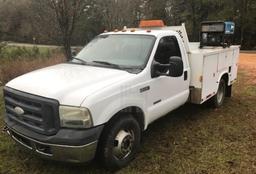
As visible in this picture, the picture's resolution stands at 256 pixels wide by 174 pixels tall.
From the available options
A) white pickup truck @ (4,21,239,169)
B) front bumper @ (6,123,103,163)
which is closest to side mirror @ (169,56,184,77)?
white pickup truck @ (4,21,239,169)

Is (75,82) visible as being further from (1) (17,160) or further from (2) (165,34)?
(2) (165,34)

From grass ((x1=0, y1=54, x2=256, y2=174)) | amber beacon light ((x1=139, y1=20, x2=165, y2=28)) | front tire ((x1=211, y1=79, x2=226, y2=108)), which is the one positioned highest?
amber beacon light ((x1=139, y1=20, x2=165, y2=28))

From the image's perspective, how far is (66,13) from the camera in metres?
8.77

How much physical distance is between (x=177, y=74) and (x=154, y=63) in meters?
0.42

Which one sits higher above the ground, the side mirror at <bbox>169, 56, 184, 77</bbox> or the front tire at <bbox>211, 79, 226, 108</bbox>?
the side mirror at <bbox>169, 56, 184, 77</bbox>

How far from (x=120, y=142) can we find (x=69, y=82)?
3.45ft

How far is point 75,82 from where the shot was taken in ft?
12.8

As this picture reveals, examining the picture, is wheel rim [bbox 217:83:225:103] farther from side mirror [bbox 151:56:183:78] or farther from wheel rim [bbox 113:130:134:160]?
wheel rim [bbox 113:130:134:160]

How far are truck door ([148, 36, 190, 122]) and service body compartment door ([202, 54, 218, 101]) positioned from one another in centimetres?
44

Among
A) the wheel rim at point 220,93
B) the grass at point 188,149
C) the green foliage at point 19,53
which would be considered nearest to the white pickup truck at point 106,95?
the grass at point 188,149

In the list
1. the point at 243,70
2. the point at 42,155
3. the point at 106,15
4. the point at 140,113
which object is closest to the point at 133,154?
the point at 140,113

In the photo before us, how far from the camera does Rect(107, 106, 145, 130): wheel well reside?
13.1 ft

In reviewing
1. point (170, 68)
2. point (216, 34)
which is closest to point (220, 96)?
point (216, 34)

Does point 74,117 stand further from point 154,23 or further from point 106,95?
point 154,23
